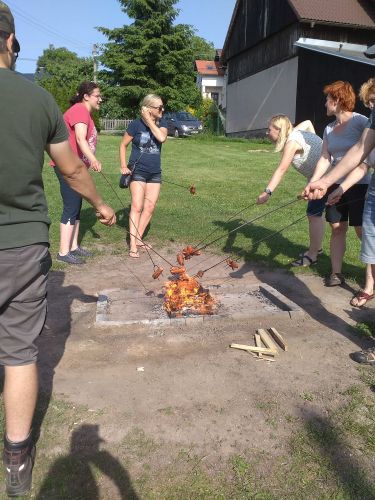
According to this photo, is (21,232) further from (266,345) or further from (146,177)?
(146,177)

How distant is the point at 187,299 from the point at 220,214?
459cm

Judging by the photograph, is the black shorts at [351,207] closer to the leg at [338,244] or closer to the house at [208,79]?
the leg at [338,244]

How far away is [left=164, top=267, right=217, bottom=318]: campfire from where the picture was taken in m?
4.60

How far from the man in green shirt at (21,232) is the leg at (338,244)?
367 cm

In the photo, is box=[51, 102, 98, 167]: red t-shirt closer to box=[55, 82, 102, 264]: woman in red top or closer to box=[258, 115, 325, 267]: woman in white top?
box=[55, 82, 102, 264]: woman in red top

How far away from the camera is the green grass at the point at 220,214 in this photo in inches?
271

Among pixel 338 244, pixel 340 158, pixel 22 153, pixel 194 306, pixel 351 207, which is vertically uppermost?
pixel 22 153

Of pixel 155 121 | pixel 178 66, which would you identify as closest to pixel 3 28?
pixel 155 121

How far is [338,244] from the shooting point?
554 cm

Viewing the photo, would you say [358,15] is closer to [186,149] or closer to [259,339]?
[186,149]

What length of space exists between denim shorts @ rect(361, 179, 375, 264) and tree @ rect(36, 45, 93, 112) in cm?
1555

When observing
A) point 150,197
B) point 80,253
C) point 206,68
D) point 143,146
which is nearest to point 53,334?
point 80,253

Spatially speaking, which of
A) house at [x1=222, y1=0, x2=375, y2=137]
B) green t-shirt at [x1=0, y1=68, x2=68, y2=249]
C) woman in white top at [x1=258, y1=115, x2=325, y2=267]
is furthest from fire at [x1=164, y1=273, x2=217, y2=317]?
house at [x1=222, y1=0, x2=375, y2=137]

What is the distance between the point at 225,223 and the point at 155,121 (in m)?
2.53
